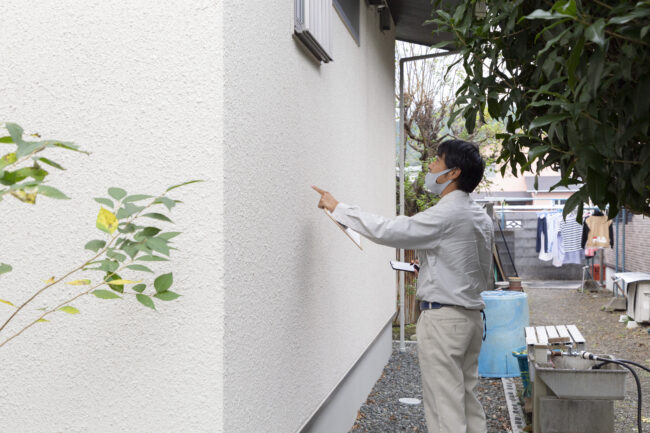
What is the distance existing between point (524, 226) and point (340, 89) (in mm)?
17376

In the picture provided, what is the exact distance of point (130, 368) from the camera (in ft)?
7.34

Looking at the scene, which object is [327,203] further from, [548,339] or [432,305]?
[548,339]

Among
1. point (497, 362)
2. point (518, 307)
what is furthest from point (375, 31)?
point (497, 362)

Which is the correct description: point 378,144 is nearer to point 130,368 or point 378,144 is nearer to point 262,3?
point 262,3

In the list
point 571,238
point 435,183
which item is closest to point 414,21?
point 435,183

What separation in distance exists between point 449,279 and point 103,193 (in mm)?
1964

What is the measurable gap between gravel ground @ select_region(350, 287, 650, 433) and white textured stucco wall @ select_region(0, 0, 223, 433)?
292 centimetres

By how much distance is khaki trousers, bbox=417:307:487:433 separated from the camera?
3494 millimetres

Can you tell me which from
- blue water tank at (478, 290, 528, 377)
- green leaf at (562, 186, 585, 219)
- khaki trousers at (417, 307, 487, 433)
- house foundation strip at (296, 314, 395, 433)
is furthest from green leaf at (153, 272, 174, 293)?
blue water tank at (478, 290, 528, 377)

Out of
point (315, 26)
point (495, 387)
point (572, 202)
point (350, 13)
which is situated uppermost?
point (350, 13)

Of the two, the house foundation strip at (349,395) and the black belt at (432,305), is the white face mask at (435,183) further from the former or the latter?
the house foundation strip at (349,395)

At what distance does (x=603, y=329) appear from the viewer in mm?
10695

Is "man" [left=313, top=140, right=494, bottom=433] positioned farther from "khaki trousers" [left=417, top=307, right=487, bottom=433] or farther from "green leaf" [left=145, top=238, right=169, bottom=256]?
"green leaf" [left=145, top=238, right=169, bottom=256]

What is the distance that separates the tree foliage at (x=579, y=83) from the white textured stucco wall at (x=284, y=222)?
0.83 meters
